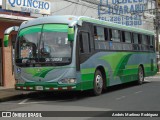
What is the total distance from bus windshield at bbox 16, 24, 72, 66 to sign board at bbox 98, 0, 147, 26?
19.1 meters

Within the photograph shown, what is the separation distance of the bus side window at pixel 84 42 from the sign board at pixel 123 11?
18.4 meters

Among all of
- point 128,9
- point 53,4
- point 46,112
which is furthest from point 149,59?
point 128,9

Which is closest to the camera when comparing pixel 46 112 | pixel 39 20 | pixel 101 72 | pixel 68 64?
pixel 46 112

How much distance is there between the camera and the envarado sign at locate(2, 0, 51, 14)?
18.0m

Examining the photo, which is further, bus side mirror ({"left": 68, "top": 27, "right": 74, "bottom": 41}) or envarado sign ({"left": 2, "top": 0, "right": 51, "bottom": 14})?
envarado sign ({"left": 2, "top": 0, "right": 51, "bottom": 14})

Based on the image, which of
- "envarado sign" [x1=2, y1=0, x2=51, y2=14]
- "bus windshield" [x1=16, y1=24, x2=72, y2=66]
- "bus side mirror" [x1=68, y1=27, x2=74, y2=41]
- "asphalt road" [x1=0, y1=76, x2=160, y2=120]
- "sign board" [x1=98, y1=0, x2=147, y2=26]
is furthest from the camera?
"sign board" [x1=98, y1=0, x2=147, y2=26]

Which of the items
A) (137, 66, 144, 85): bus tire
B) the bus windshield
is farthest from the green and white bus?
(137, 66, 144, 85): bus tire

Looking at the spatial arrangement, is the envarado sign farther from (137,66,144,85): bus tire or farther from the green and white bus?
(137,66,144,85): bus tire

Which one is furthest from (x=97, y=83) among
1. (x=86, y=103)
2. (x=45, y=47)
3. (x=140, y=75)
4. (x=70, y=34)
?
(x=140, y=75)

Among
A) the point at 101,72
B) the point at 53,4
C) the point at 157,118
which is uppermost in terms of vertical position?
the point at 53,4

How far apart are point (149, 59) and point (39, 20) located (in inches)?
367

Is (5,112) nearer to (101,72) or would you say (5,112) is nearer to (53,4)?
(101,72)

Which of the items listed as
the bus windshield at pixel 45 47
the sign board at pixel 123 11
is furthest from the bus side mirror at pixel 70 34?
the sign board at pixel 123 11

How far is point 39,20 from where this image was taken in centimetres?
1392
